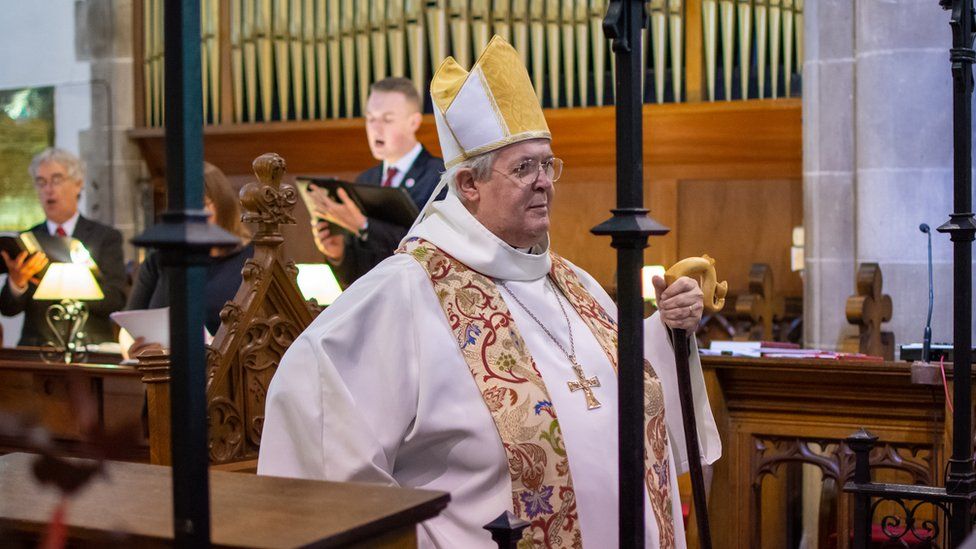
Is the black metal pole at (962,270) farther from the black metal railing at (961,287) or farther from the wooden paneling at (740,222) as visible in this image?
the wooden paneling at (740,222)

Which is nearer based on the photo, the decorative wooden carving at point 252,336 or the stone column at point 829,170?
the decorative wooden carving at point 252,336

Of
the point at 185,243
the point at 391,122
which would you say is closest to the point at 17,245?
the point at 391,122

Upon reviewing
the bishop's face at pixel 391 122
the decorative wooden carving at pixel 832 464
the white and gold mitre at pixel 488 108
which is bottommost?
the decorative wooden carving at pixel 832 464

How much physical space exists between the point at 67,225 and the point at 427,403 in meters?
5.19

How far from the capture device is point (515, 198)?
9.67ft

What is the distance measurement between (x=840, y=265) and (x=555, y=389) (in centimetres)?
388

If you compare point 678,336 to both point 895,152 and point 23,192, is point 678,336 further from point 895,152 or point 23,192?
point 23,192

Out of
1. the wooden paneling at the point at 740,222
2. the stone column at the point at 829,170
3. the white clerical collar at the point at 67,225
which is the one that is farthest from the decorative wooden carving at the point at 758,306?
the white clerical collar at the point at 67,225

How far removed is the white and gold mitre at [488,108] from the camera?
119 inches

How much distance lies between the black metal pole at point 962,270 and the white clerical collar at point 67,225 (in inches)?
218

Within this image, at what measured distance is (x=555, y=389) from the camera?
2877 millimetres

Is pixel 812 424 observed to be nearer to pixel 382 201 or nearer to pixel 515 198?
pixel 515 198

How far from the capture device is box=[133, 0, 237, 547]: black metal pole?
49.4 inches

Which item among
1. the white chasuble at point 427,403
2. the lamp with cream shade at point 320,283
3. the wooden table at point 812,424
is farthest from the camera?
the lamp with cream shade at point 320,283
